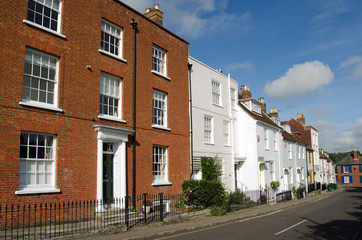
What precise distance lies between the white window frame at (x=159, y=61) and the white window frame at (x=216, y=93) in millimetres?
5616

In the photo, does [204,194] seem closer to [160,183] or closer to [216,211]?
[216,211]

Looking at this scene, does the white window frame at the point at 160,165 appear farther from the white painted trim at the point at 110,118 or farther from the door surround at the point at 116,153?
the white painted trim at the point at 110,118

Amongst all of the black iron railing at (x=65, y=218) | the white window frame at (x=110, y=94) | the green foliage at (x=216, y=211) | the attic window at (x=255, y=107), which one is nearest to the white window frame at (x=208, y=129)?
the green foliage at (x=216, y=211)

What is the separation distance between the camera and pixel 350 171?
84000mm

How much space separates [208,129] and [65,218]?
12.1 meters

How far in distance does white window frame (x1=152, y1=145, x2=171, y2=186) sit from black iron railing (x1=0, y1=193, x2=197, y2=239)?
1278mm

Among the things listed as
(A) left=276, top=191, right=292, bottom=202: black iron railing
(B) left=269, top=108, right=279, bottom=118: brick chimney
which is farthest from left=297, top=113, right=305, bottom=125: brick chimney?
(A) left=276, top=191, right=292, bottom=202: black iron railing

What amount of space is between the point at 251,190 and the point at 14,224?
1860 cm

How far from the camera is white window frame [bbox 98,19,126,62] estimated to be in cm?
1391

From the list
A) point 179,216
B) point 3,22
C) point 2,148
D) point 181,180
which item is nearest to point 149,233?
point 179,216

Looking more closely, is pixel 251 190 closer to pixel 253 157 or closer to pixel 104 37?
pixel 253 157

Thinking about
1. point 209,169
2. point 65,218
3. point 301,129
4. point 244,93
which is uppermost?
point 244,93

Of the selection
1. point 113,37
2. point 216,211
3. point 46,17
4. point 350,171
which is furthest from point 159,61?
point 350,171

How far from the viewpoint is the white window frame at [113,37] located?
13.9 meters
